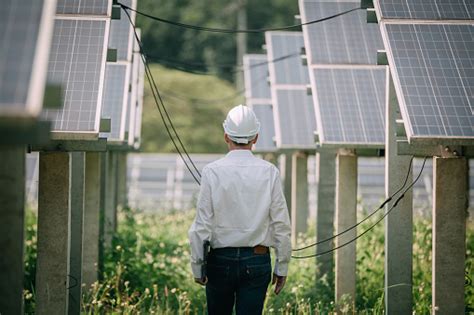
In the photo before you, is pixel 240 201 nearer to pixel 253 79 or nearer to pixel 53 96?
pixel 53 96

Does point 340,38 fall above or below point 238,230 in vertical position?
above

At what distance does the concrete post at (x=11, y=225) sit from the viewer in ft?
17.1

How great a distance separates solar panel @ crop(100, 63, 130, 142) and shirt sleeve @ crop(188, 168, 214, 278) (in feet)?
15.9

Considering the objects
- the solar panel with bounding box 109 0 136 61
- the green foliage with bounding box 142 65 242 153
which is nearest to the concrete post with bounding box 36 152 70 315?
the solar panel with bounding box 109 0 136 61

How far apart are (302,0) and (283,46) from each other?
237 inches

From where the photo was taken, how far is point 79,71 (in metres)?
7.88

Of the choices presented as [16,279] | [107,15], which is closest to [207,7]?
[107,15]

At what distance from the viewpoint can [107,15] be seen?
8609 mm

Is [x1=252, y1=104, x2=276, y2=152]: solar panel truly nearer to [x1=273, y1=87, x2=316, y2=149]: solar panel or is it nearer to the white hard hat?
[x1=273, y1=87, x2=316, y2=149]: solar panel

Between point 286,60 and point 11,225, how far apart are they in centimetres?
1281

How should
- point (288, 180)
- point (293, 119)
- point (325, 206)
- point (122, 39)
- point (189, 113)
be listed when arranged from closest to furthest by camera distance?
point (325, 206) < point (122, 39) < point (293, 119) < point (288, 180) < point (189, 113)

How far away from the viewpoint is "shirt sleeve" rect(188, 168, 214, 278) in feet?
21.1

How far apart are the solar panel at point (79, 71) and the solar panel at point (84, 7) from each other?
16 centimetres

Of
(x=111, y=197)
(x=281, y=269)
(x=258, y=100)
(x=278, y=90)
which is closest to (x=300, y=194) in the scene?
(x=278, y=90)
